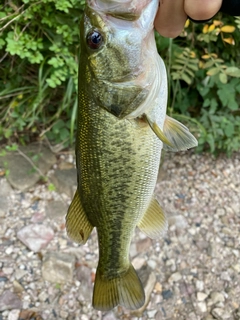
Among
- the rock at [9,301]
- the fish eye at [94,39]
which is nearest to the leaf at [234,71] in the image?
the fish eye at [94,39]

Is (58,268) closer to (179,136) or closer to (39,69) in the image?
(39,69)

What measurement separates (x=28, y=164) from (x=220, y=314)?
1.62m

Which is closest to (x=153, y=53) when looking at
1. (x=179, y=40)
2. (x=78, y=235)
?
(x=78, y=235)

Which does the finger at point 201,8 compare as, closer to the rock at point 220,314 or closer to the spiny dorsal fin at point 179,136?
the spiny dorsal fin at point 179,136

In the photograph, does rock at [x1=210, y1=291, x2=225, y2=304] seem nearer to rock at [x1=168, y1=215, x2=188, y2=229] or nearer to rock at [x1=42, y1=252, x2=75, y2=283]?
rock at [x1=168, y1=215, x2=188, y2=229]

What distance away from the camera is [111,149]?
1.25 m

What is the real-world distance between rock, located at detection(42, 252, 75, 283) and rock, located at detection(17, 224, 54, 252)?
0.34ft

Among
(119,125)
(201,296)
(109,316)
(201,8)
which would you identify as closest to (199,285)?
(201,296)

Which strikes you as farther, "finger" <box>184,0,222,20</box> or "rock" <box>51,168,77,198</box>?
"rock" <box>51,168,77,198</box>

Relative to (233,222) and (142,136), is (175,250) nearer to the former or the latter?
(233,222)

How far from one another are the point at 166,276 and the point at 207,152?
1249mm

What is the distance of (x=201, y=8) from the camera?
103cm

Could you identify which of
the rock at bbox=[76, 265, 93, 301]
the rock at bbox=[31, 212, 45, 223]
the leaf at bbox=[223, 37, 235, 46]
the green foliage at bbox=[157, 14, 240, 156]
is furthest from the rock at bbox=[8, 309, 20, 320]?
the leaf at bbox=[223, 37, 235, 46]

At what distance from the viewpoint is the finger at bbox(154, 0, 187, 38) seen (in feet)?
3.72
